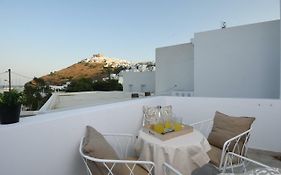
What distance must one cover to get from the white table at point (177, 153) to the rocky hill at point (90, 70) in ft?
40.5

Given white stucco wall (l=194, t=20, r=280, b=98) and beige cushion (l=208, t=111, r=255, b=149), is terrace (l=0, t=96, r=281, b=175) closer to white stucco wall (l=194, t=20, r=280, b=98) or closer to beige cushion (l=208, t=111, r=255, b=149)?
beige cushion (l=208, t=111, r=255, b=149)

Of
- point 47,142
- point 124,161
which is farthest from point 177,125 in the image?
point 47,142

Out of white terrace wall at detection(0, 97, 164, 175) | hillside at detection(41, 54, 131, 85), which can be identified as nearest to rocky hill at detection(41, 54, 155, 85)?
hillside at detection(41, 54, 131, 85)

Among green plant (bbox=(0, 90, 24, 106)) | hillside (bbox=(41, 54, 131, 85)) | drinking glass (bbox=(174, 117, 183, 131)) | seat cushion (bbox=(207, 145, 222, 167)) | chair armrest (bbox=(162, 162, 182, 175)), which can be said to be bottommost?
seat cushion (bbox=(207, 145, 222, 167))

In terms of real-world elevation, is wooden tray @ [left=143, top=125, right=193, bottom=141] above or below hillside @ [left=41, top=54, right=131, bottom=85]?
below

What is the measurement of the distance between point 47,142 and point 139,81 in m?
11.5

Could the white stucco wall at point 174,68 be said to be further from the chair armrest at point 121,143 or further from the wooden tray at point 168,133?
the wooden tray at point 168,133

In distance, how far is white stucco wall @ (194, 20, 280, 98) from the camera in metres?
5.49

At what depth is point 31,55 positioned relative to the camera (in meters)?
12.5

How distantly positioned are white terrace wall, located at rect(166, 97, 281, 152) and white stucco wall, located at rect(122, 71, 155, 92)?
8.45m

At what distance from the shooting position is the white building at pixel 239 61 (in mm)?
5486

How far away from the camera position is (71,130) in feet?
7.43

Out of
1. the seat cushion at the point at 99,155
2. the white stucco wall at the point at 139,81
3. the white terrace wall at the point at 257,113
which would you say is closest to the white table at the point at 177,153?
the seat cushion at the point at 99,155

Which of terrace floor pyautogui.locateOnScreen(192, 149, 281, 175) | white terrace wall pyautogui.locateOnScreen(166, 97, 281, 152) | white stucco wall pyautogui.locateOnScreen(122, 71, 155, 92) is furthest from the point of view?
white stucco wall pyautogui.locateOnScreen(122, 71, 155, 92)
